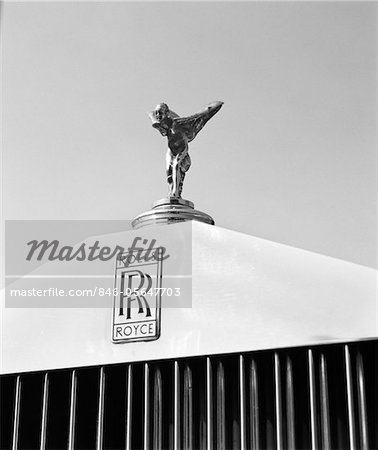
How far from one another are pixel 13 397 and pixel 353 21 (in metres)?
1.23

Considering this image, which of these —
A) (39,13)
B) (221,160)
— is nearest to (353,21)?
(221,160)

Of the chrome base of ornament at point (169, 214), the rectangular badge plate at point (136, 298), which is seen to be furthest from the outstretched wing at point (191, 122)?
the rectangular badge plate at point (136, 298)

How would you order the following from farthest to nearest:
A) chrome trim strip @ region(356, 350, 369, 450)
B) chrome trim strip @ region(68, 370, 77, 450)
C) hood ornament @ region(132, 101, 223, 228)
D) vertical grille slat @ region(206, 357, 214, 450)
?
1. hood ornament @ region(132, 101, 223, 228)
2. chrome trim strip @ region(68, 370, 77, 450)
3. vertical grille slat @ region(206, 357, 214, 450)
4. chrome trim strip @ region(356, 350, 369, 450)

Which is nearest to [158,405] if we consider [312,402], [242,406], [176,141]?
[242,406]

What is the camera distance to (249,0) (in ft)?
7.29

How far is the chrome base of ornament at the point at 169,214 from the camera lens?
58.6 inches

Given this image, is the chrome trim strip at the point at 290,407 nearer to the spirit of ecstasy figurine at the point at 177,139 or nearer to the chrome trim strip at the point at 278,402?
the chrome trim strip at the point at 278,402

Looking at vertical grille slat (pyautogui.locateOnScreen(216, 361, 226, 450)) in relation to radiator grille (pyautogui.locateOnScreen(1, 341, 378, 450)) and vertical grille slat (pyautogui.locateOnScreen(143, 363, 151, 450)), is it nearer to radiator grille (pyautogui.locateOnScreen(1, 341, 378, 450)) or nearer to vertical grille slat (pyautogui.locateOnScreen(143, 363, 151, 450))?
radiator grille (pyautogui.locateOnScreen(1, 341, 378, 450))

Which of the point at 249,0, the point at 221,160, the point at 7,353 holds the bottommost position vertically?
the point at 7,353

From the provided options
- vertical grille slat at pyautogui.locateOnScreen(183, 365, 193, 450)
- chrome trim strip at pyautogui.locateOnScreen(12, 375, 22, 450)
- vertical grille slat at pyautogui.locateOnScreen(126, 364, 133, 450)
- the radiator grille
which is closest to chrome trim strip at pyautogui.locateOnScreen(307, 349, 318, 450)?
the radiator grille

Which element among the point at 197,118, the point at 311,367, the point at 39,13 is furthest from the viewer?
the point at 39,13

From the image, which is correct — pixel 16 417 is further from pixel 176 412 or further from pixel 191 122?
pixel 191 122

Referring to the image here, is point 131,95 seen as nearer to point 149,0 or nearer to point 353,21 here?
point 149,0

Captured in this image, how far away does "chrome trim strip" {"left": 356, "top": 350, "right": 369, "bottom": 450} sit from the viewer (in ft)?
3.86
